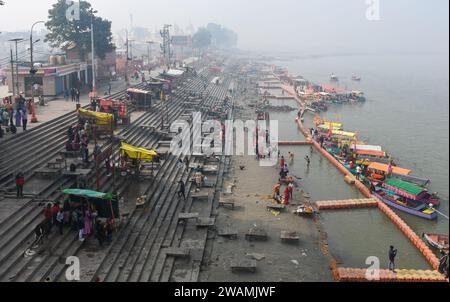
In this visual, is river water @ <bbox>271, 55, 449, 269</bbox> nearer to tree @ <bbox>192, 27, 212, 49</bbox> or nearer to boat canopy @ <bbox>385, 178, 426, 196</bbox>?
boat canopy @ <bbox>385, 178, 426, 196</bbox>

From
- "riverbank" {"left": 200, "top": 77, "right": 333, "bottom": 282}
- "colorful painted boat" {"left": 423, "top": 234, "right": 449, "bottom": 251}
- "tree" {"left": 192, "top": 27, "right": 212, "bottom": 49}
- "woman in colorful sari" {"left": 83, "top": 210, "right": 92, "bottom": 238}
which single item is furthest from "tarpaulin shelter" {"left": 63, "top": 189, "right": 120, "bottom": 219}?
"tree" {"left": 192, "top": 27, "right": 212, "bottom": 49}

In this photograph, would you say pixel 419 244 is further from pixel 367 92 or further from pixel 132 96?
pixel 367 92

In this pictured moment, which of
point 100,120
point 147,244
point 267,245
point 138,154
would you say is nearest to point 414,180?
point 267,245

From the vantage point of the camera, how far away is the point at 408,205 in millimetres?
21719

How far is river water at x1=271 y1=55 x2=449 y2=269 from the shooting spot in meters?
17.6

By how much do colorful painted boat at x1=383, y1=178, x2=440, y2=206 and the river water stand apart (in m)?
0.58

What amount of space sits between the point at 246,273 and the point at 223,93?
4532cm

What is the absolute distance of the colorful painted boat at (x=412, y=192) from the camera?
21594 mm

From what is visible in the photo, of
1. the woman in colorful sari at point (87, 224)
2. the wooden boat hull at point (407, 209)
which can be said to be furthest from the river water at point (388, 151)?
the woman in colorful sari at point (87, 224)

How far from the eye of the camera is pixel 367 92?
72.6m

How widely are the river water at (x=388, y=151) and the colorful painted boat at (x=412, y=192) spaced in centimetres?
58

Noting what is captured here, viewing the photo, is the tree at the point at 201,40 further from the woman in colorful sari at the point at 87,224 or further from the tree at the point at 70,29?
the woman in colorful sari at the point at 87,224
